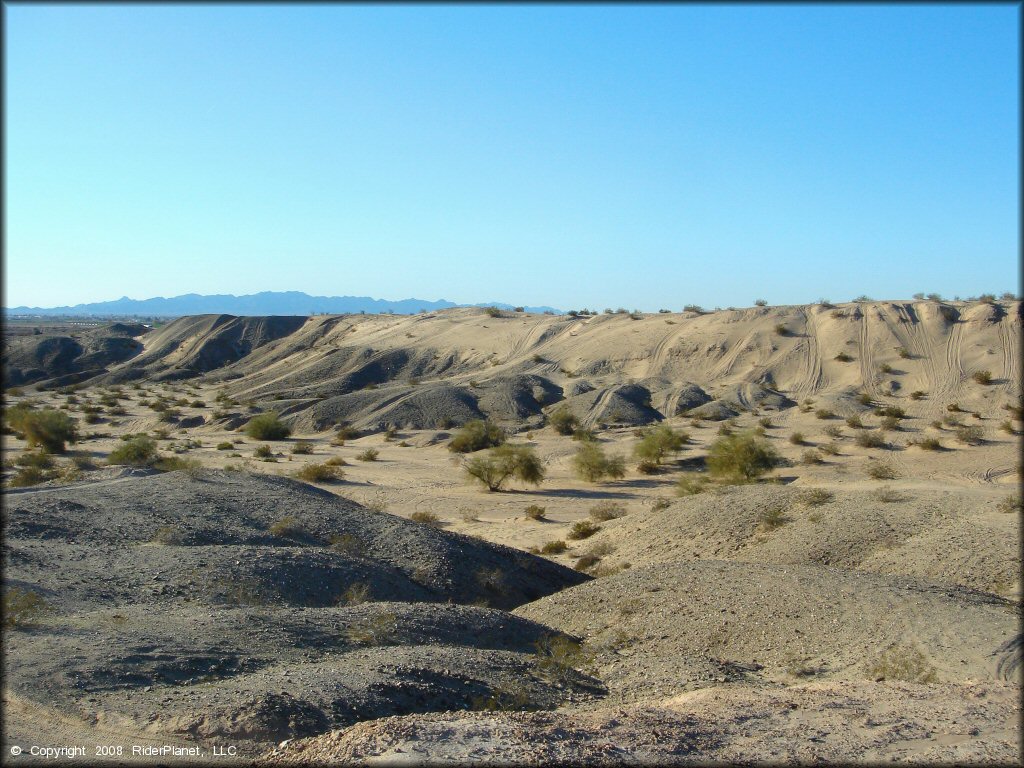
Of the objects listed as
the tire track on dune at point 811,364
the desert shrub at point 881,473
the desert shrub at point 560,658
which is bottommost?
the desert shrub at point 560,658

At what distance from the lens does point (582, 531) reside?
23.0m

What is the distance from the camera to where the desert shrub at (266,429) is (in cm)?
4284

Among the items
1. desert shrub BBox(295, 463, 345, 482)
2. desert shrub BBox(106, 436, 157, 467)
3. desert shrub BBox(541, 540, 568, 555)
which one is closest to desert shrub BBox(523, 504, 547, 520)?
desert shrub BBox(541, 540, 568, 555)

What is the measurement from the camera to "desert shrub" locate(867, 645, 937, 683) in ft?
32.9

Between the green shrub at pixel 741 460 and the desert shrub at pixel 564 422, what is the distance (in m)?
12.2

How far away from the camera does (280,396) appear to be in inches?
2173

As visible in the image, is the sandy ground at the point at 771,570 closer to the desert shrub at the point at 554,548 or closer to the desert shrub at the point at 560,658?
the desert shrub at the point at 560,658

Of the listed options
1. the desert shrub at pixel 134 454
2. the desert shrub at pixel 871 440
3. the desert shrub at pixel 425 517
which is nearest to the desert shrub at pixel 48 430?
the desert shrub at pixel 134 454

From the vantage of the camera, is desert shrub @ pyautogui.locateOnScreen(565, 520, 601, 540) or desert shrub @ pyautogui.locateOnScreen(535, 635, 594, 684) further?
desert shrub @ pyautogui.locateOnScreen(565, 520, 601, 540)

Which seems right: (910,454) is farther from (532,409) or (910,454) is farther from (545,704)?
(545,704)

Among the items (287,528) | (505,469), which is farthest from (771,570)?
(505,469)

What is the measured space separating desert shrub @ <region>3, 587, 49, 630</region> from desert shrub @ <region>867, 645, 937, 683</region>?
10.8m

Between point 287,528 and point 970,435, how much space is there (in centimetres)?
2940

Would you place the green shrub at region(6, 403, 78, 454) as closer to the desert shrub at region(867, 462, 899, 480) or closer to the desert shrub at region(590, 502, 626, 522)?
the desert shrub at region(590, 502, 626, 522)
